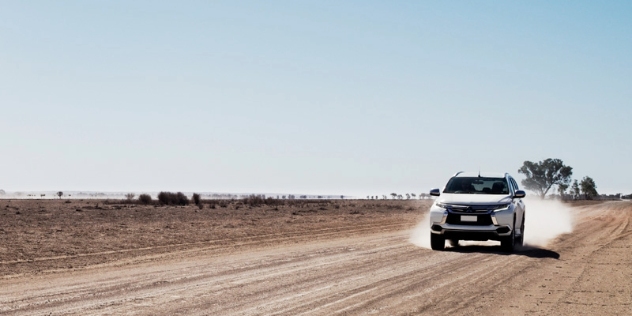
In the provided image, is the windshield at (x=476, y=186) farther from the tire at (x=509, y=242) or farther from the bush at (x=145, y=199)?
the bush at (x=145, y=199)

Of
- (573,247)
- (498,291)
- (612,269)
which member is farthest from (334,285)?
(573,247)

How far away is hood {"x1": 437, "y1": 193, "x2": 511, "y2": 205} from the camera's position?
18.8 meters

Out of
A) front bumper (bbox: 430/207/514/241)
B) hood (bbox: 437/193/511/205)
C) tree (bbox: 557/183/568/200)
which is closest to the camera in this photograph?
front bumper (bbox: 430/207/514/241)

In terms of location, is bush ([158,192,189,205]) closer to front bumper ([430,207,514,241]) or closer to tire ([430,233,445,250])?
tire ([430,233,445,250])

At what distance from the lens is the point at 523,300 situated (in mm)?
10570

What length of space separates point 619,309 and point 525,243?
13.1m

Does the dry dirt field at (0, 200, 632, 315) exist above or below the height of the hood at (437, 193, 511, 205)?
below

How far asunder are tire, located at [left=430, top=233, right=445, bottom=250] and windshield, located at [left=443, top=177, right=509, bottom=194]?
1.60 meters

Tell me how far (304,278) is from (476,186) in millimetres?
9076

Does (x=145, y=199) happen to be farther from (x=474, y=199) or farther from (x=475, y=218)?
(x=475, y=218)

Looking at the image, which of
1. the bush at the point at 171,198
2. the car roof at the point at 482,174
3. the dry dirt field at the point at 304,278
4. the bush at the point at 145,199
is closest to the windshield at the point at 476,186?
the car roof at the point at 482,174

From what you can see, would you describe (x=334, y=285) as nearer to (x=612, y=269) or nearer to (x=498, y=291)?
(x=498, y=291)

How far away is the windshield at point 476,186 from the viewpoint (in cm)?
2003

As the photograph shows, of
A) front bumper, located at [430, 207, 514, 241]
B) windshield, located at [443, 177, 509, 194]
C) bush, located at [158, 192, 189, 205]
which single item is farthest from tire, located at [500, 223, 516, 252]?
bush, located at [158, 192, 189, 205]
